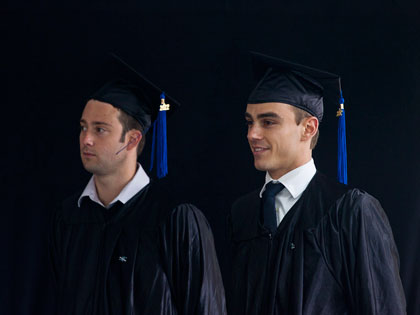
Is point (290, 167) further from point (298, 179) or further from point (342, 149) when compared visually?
point (342, 149)

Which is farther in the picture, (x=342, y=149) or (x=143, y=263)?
(x=342, y=149)

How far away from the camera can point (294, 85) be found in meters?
2.45

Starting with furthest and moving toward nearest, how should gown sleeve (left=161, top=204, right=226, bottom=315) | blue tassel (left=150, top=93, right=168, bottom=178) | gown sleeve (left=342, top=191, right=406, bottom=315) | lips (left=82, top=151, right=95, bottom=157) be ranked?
blue tassel (left=150, top=93, right=168, bottom=178) < lips (left=82, top=151, right=95, bottom=157) < gown sleeve (left=161, top=204, right=226, bottom=315) < gown sleeve (left=342, top=191, right=406, bottom=315)

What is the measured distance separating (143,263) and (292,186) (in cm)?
65

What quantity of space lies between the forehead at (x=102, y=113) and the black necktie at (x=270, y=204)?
680mm

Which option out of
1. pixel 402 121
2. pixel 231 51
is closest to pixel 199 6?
pixel 231 51

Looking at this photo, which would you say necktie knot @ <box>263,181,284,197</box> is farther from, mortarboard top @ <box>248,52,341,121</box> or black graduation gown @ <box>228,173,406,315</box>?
mortarboard top @ <box>248,52,341,121</box>

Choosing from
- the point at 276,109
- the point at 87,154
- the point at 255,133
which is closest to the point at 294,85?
the point at 276,109

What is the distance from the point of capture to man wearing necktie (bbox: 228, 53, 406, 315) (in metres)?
2.23

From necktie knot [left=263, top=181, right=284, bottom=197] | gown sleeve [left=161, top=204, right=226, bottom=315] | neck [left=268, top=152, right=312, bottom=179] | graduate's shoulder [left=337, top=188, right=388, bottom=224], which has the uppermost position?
neck [left=268, top=152, right=312, bottom=179]

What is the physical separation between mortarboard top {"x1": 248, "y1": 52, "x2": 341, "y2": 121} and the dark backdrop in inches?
17.2

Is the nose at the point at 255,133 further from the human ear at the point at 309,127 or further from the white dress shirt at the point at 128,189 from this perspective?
the white dress shirt at the point at 128,189

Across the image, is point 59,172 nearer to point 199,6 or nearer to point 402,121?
point 199,6

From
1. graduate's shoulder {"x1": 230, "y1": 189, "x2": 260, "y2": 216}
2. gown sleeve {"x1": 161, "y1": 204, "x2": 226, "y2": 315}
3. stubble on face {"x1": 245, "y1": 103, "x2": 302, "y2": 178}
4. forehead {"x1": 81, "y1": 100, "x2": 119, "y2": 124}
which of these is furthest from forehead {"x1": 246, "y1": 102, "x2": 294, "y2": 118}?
forehead {"x1": 81, "y1": 100, "x2": 119, "y2": 124}
